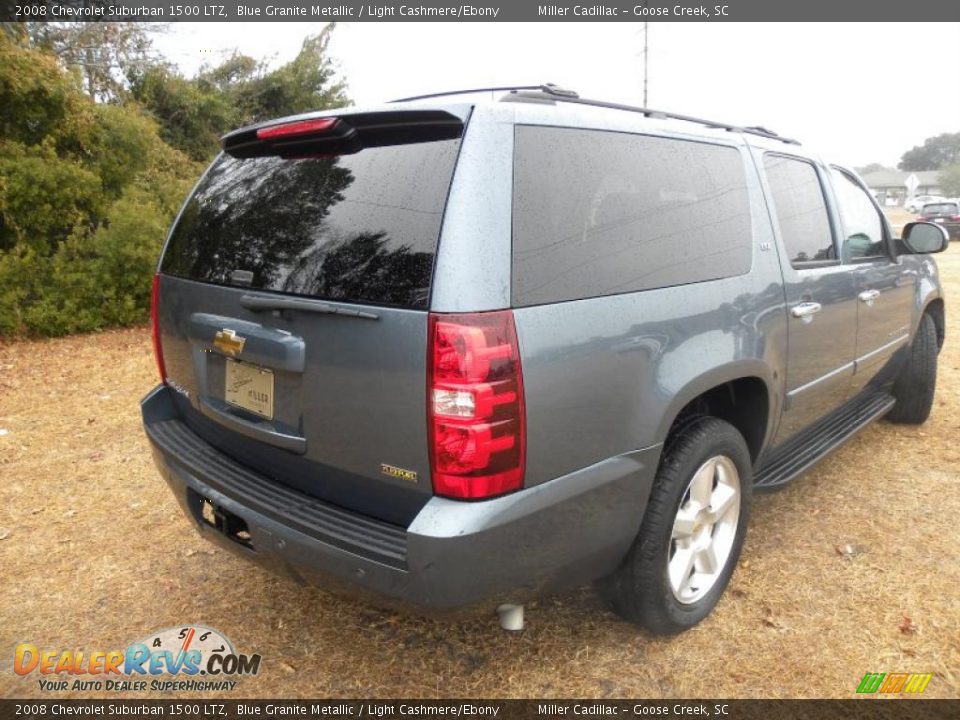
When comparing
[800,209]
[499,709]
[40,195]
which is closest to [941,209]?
[800,209]

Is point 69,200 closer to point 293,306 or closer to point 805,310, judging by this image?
point 293,306

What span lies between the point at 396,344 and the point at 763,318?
1586 millimetres

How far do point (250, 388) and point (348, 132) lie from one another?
34.2 inches

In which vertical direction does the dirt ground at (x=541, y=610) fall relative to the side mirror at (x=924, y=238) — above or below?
below

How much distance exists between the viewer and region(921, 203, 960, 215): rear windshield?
2095 centimetres

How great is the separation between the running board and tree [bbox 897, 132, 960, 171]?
372 ft

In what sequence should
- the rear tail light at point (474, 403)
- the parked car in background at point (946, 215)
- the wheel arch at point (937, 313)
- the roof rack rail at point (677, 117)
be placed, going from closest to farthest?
1. the rear tail light at point (474, 403)
2. the roof rack rail at point (677, 117)
3. the wheel arch at point (937, 313)
4. the parked car in background at point (946, 215)

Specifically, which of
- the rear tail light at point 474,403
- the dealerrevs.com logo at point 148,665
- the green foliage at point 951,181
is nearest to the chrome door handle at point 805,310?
the rear tail light at point 474,403

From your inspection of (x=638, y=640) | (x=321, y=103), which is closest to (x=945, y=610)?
(x=638, y=640)

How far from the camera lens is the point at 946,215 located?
20953mm

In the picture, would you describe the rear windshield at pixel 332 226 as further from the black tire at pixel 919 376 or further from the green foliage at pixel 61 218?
the green foliage at pixel 61 218

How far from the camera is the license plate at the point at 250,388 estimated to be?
2.08 meters

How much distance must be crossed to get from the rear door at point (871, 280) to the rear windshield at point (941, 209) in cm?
2125

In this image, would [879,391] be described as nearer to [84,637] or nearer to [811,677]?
[811,677]
